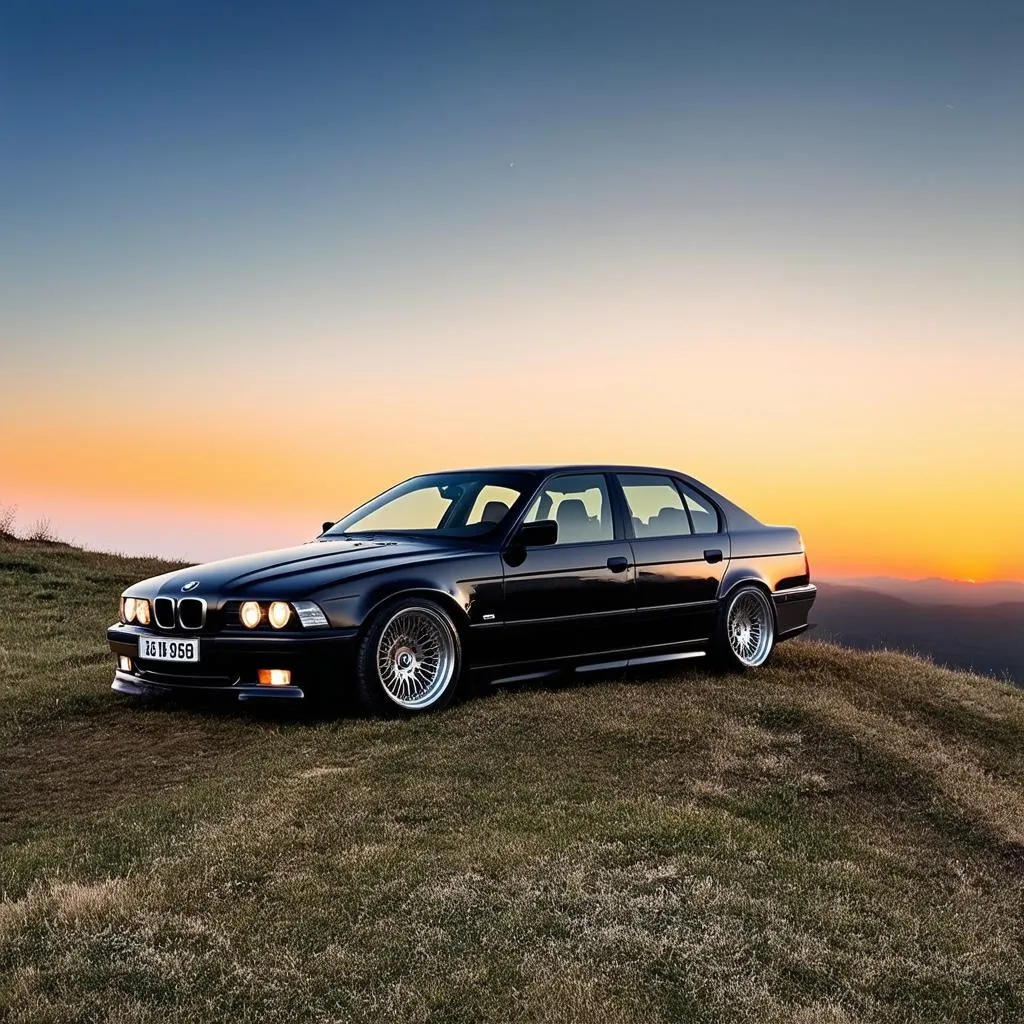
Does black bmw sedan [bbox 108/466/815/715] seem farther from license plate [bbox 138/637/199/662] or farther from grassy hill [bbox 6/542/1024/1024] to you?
grassy hill [bbox 6/542/1024/1024]

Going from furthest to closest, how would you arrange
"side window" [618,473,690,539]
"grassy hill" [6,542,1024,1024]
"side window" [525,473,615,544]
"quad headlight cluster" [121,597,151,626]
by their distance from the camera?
"side window" [618,473,690,539], "side window" [525,473,615,544], "quad headlight cluster" [121,597,151,626], "grassy hill" [6,542,1024,1024]

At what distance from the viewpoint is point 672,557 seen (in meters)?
8.58

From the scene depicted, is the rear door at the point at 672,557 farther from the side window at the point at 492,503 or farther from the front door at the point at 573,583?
the side window at the point at 492,503

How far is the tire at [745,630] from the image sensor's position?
8844 mm

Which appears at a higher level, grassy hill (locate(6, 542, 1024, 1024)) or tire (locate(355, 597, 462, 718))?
tire (locate(355, 597, 462, 718))

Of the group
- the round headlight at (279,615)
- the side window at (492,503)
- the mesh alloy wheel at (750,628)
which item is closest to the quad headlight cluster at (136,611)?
the round headlight at (279,615)

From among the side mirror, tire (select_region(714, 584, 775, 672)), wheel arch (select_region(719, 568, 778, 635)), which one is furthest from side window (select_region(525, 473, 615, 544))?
tire (select_region(714, 584, 775, 672))

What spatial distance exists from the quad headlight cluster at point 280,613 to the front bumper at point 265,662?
7 cm

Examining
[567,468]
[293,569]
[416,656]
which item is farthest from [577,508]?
[293,569]

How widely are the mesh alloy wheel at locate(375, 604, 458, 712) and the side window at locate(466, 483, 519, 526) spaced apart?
3.49 ft

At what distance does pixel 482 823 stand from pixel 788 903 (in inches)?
56.8

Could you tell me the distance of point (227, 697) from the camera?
22.9 ft

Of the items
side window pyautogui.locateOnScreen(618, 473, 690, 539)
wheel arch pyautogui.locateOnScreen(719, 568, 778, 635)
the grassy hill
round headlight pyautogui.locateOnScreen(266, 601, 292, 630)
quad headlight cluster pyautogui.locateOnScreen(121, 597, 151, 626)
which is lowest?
the grassy hill

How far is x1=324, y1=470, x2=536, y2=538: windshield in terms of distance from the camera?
26.3 ft
